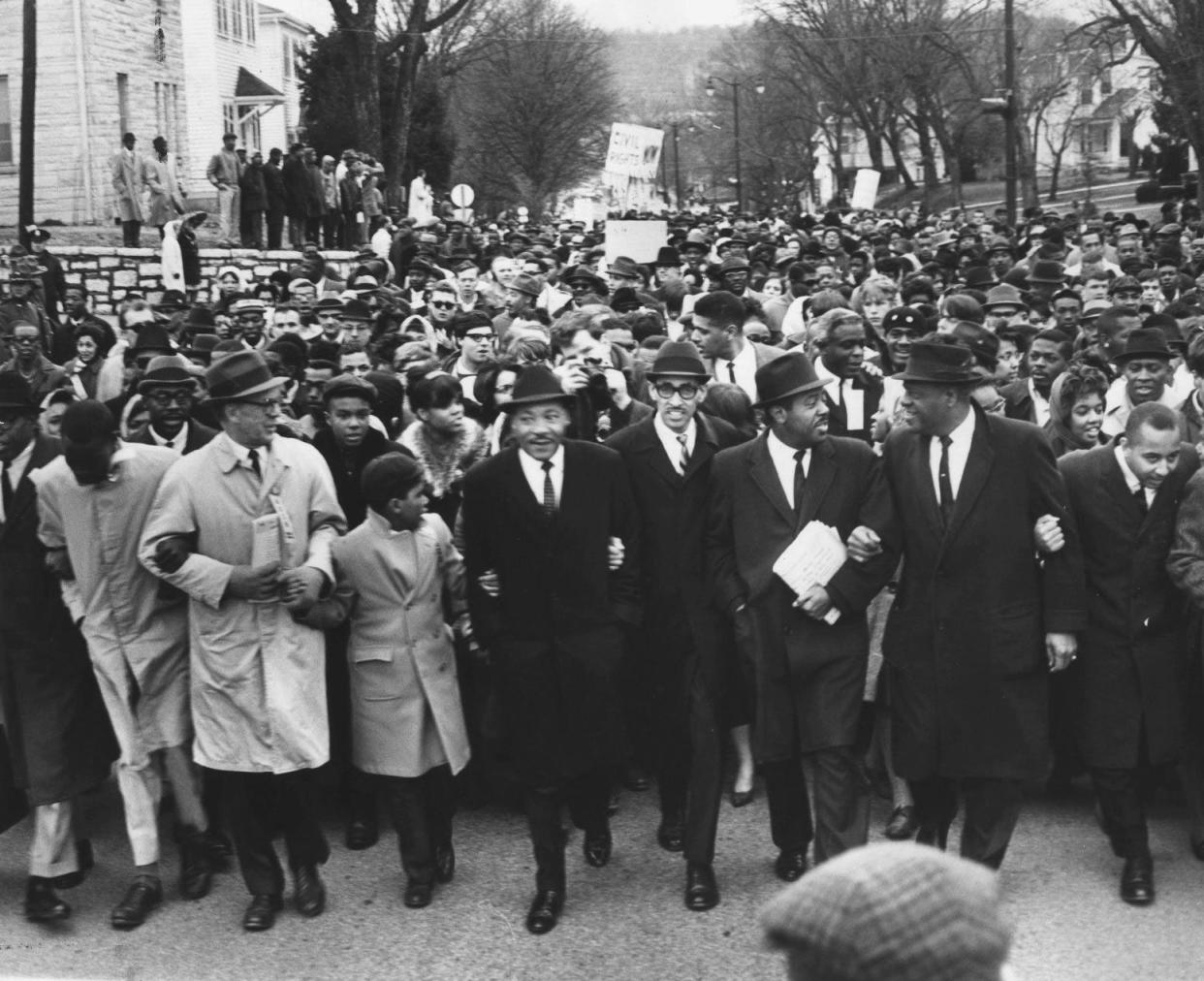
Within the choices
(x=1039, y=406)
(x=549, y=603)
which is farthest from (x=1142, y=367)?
(x=549, y=603)

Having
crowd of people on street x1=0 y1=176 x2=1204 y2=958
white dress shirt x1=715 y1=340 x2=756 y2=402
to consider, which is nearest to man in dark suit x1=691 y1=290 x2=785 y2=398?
white dress shirt x1=715 y1=340 x2=756 y2=402

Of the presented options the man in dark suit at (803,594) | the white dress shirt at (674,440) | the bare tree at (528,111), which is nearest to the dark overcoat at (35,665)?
the white dress shirt at (674,440)

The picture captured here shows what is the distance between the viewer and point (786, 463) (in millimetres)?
6281

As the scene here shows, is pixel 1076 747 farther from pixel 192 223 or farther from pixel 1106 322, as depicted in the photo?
pixel 192 223

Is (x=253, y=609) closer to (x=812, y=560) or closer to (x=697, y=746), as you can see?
(x=697, y=746)

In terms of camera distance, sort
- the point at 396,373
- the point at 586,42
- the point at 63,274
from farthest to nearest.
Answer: the point at 586,42 < the point at 63,274 < the point at 396,373

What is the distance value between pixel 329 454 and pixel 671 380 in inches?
63.9

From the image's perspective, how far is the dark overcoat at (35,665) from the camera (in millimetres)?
6543

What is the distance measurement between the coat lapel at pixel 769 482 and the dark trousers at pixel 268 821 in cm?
200

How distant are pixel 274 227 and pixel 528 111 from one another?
50.7 metres

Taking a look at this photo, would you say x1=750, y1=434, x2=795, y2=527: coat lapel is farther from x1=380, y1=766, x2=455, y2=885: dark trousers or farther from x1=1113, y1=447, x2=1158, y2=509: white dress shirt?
x1=380, y1=766, x2=455, y2=885: dark trousers

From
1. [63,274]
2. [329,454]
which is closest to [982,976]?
[329,454]

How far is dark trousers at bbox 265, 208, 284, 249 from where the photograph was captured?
27.8m

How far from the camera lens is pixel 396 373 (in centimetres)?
993
